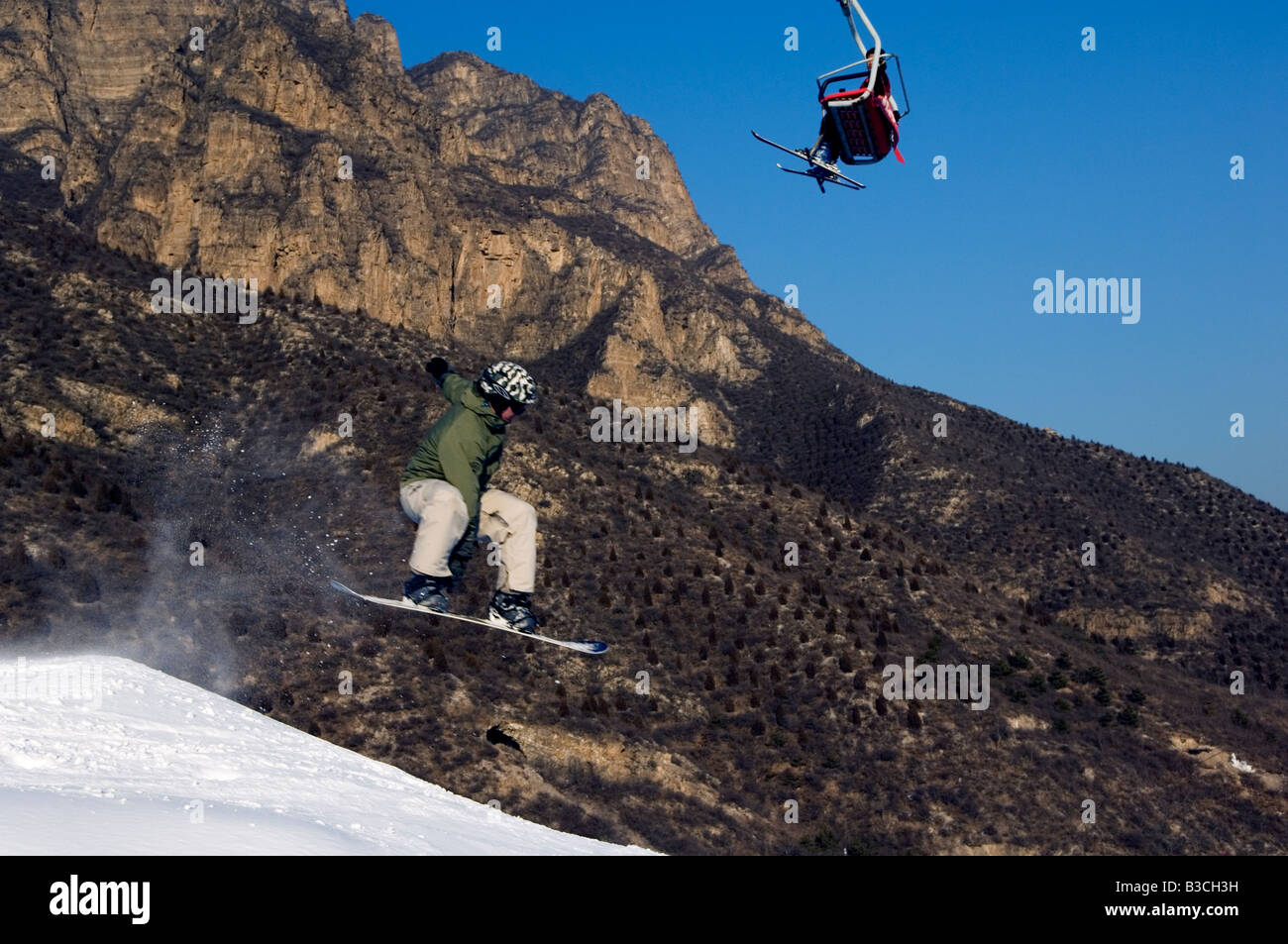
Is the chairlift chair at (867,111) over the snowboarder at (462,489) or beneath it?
over

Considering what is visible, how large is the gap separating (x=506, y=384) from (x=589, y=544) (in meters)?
43.1

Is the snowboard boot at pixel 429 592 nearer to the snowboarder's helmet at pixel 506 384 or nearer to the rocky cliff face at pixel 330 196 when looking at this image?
the snowboarder's helmet at pixel 506 384

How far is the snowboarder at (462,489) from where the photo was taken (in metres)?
11.7

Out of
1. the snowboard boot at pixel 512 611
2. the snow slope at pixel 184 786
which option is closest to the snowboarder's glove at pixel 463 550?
the snowboard boot at pixel 512 611

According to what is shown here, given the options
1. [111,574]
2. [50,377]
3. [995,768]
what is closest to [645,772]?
[995,768]

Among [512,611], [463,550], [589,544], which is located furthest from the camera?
[589,544]

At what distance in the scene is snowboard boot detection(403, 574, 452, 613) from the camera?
1200 centimetres

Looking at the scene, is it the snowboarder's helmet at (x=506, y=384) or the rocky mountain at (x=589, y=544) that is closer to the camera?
the snowboarder's helmet at (x=506, y=384)

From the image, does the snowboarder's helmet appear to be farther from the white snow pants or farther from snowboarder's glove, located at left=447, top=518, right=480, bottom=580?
snowboarder's glove, located at left=447, top=518, right=480, bottom=580

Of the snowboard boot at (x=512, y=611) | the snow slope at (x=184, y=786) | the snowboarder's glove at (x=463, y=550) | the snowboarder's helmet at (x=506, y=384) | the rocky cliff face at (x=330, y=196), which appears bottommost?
the snow slope at (x=184, y=786)

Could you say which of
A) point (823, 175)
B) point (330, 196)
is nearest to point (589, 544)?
point (823, 175)

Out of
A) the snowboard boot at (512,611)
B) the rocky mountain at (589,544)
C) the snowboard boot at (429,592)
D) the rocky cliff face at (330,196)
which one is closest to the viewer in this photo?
the snowboard boot at (429,592)

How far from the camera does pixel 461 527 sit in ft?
38.6

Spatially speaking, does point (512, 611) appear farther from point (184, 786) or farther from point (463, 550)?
point (184, 786)
